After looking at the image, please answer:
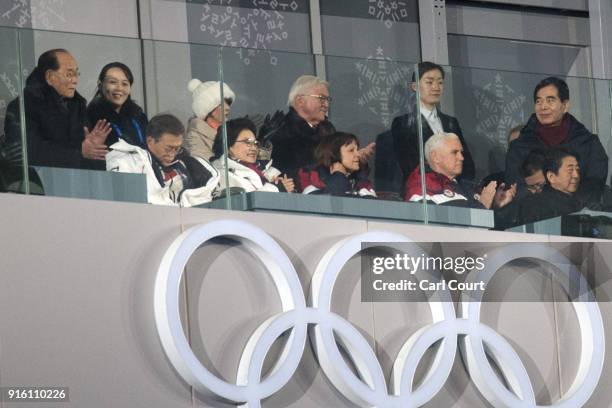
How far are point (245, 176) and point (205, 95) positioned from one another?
18.4 inches

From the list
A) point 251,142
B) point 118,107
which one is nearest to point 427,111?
point 251,142

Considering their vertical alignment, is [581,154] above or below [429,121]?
below

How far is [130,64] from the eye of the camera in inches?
319

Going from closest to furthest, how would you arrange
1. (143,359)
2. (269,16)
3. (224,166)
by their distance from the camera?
(143,359), (224,166), (269,16)

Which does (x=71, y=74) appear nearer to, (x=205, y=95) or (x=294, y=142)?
(x=205, y=95)

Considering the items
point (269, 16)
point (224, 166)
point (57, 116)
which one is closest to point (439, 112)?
point (224, 166)

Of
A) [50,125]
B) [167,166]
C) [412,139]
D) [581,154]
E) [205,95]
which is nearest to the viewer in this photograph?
[50,125]

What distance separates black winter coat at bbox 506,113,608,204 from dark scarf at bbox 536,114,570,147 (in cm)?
2

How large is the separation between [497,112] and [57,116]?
8.48ft

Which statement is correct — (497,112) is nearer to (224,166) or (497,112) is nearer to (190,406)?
(224,166)

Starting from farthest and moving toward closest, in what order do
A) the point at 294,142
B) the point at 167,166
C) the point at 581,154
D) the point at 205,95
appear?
the point at 581,154
the point at 294,142
the point at 205,95
the point at 167,166

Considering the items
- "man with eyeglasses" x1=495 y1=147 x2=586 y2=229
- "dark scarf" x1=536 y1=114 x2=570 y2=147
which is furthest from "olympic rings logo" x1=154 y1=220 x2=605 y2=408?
"dark scarf" x1=536 y1=114 x2=570 y2=147

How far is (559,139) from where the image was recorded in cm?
929

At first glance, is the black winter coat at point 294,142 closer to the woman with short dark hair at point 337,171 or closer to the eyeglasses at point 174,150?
the woman with short dark hair at point 337,171
